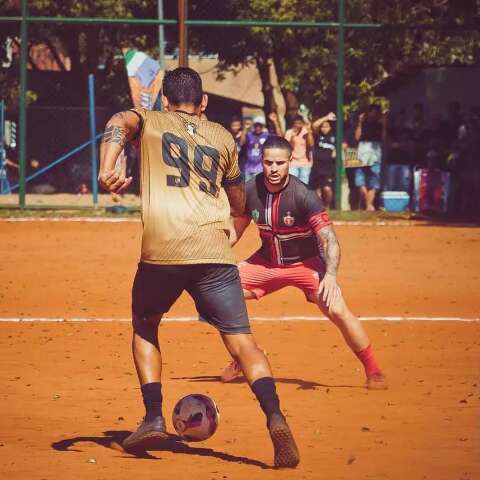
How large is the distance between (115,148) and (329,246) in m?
2.58

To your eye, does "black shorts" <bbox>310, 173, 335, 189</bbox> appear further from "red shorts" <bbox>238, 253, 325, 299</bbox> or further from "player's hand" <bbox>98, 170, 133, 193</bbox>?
"player's hand" <bbox>98, 170, 133, 193</bbox>

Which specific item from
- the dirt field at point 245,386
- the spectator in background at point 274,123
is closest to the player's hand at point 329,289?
the dirt field at point 245,386

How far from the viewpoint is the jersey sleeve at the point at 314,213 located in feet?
28.2

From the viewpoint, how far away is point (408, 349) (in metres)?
→ 10.5

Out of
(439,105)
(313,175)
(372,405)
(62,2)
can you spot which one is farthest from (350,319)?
(62,2)

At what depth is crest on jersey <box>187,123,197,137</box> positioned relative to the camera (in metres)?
6.50

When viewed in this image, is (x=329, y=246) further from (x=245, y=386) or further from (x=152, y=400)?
(x=152, y=400)

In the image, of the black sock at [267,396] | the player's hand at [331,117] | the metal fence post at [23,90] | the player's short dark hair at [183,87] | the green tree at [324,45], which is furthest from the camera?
the green tree at [324,45]

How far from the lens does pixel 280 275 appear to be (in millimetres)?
8992

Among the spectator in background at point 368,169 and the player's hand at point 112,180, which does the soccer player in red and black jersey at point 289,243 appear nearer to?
the player's hand at point 112,180

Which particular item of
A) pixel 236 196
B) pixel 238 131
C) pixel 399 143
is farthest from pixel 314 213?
pixel 399 143

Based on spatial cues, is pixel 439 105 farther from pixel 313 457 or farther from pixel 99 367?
pixel 313 457

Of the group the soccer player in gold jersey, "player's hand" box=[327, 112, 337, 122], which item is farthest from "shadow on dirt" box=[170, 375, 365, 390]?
"player's hand" box=[327, 112, 337, 122]

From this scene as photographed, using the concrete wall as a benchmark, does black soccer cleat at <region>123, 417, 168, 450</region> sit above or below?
below
